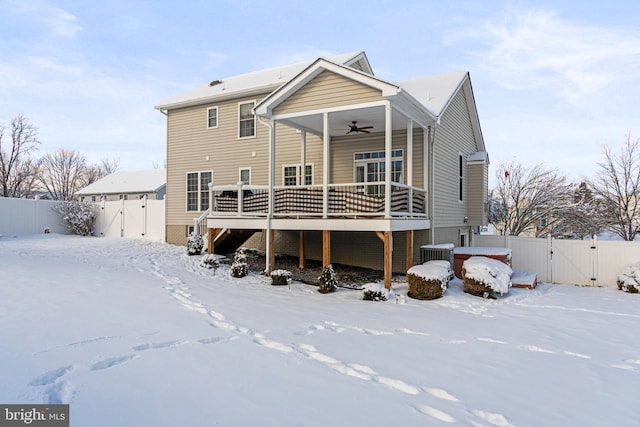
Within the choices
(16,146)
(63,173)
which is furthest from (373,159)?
(63,173)

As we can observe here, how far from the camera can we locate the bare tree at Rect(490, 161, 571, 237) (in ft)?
72.5

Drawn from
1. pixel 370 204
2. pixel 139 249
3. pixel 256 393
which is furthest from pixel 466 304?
pixel 139 249

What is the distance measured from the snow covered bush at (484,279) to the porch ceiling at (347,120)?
173 inches

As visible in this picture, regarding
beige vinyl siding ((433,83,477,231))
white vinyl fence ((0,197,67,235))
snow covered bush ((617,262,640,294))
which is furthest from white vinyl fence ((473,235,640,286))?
white vinyl fence ((0,197,67,235))

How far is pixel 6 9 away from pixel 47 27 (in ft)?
9.19

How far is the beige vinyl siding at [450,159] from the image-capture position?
12812mm

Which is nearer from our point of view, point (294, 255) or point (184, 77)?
point (294, 255)

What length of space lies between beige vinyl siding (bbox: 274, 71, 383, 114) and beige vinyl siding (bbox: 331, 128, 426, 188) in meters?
3.00

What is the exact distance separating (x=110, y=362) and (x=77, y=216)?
18730 mm

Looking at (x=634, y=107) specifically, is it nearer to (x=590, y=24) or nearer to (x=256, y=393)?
(x=590, y=24)

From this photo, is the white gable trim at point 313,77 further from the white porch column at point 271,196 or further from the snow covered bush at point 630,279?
the snow covered bush at point 630,279

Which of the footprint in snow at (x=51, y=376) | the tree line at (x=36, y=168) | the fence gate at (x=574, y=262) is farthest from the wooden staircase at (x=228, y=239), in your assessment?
the tree line at (x=36, y=168)

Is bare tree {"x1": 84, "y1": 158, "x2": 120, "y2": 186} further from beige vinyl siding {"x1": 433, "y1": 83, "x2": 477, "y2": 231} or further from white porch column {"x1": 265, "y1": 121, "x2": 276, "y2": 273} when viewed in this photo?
beige vinyl siding {"x1": 433, "y1": 83, "x2": 477, "y2": 231}

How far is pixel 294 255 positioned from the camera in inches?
588
